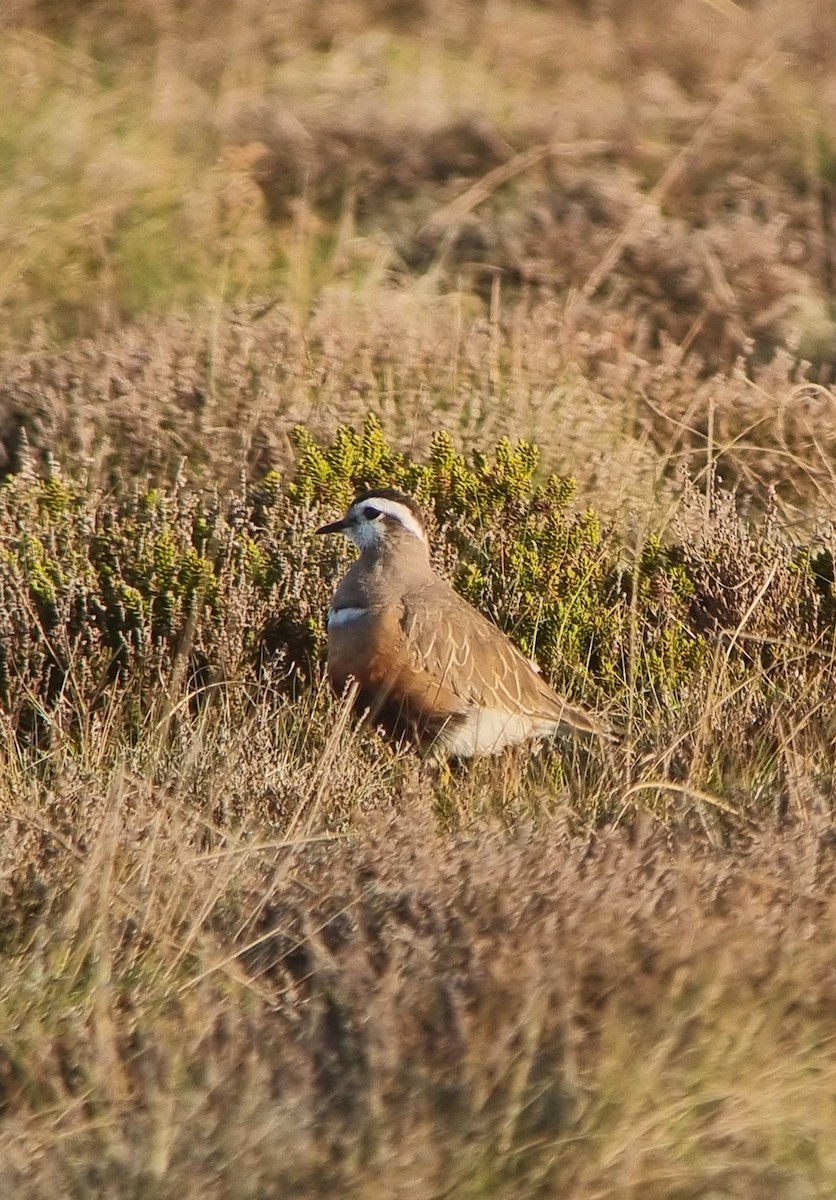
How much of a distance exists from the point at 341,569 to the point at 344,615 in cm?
72

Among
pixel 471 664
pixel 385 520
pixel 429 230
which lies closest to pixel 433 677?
pixel 471 664

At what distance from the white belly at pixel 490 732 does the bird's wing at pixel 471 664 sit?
2 cm

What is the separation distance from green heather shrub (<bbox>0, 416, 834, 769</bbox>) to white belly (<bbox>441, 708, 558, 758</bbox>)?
10.8 inches

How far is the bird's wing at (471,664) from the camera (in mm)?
5523

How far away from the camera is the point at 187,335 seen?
7.60 m

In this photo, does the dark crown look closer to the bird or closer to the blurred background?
the bird

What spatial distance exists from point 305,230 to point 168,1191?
723cm

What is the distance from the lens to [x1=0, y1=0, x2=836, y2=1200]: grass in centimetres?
344

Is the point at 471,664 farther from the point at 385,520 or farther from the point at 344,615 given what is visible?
the point at 385,520

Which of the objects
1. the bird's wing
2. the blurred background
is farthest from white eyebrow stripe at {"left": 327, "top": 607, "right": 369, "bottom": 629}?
the blurred background

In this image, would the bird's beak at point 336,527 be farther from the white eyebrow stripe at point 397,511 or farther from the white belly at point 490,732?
the white belly at point 490,732

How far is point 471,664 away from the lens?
556cm

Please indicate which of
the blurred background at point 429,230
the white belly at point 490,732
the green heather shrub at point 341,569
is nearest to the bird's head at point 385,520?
the green heather shrub at point 341,569

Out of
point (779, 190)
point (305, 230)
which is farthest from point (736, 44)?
point (305, 230)
